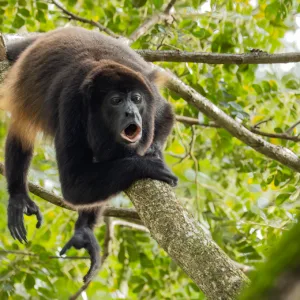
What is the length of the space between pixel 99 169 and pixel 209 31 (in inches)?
79.0

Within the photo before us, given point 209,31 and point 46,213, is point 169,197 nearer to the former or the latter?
point 209,31

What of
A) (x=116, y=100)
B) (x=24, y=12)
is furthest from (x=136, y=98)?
(x=24, y=12)

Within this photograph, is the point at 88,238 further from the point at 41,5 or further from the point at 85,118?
the point at 41,5

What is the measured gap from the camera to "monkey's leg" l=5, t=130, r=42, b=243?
3856mm

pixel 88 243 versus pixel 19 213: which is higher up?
pixel 19 213

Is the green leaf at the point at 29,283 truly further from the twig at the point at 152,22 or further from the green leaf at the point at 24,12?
the green leaf at the point at 24,12

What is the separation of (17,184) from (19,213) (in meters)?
0.24

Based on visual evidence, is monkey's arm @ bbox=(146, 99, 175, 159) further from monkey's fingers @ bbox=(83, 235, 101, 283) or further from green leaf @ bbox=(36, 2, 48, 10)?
green leaf @ bbox=(36, 2, 48, 10)

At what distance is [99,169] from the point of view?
3.29m

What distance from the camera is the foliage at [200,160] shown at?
427 centimetres

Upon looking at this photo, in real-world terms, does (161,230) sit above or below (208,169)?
above

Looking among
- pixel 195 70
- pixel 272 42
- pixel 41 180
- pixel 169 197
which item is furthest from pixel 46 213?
pixel 169 197

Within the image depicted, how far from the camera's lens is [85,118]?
3523mm

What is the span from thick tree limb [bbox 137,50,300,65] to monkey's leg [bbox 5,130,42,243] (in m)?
1.23
